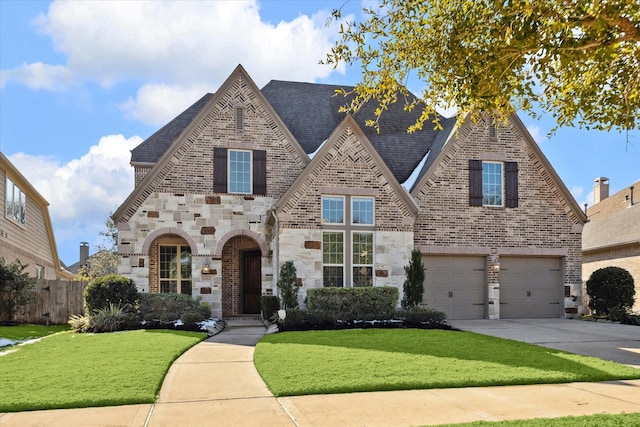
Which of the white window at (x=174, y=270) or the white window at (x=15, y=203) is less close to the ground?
the white window at (x=15, y=203)

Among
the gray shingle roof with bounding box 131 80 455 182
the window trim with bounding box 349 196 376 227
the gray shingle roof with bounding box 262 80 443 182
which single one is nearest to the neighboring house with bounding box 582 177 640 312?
the gray shingle roof with bounding box 131 80 455 182

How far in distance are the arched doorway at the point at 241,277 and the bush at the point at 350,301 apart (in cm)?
424

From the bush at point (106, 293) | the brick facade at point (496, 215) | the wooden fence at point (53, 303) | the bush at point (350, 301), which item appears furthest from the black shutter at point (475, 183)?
the wooden fence at point (53, 303)

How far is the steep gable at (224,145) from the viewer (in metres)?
19.0

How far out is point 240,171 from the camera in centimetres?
1966

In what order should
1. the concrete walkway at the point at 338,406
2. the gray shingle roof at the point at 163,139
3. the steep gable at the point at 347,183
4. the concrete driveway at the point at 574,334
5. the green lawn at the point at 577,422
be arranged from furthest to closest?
the gray shingle roof at the point at 163,139
the steep gable at the point at 347,183
the concrete driveway at the point at 574,334
the concrete walkway at the point at 338,406
the green lawn at the point at 577,422

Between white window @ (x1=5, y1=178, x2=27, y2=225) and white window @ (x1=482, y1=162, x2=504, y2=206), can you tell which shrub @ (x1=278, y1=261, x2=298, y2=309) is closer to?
white window @ (x1=482, y1=162, x2=504, y2=206)

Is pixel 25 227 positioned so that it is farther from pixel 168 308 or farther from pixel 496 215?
pixel 496 215

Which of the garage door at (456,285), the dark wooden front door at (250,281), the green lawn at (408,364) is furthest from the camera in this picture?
the dark wooden front door at (250,281)

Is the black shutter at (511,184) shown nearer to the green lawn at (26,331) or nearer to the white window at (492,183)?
the white window at (492,183)

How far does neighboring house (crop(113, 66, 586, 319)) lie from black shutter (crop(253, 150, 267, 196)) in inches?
1.3

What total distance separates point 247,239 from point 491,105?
12837mm

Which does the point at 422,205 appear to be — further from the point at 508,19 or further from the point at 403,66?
the point at 508,19

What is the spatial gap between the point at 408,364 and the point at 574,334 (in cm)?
744
